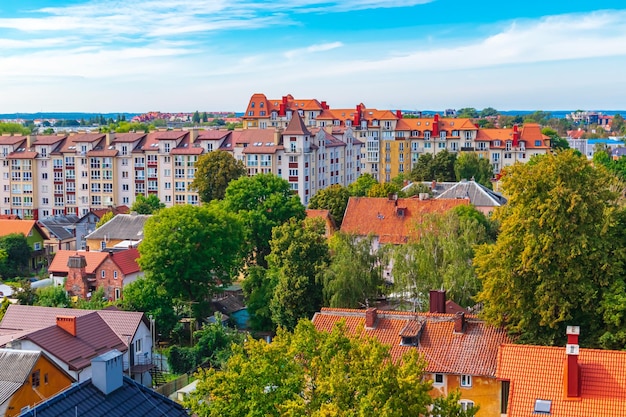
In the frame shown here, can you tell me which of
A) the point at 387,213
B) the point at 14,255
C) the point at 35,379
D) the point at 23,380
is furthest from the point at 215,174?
the point at 23,380

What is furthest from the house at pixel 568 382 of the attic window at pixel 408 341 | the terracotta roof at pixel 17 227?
the terracotta roof at pixel 17 227

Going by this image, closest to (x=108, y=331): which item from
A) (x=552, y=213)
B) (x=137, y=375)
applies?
(x=137, y=375)

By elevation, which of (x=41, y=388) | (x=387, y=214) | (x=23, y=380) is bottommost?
(x=41, y=388)

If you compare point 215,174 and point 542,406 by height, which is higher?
point 215,174

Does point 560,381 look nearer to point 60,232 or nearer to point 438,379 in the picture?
point 438,379

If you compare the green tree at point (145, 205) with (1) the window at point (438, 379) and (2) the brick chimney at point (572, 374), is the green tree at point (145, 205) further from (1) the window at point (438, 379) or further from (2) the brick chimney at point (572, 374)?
(2) the brick chimney at point (572, 374)

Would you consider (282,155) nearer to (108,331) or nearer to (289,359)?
(108,331)
